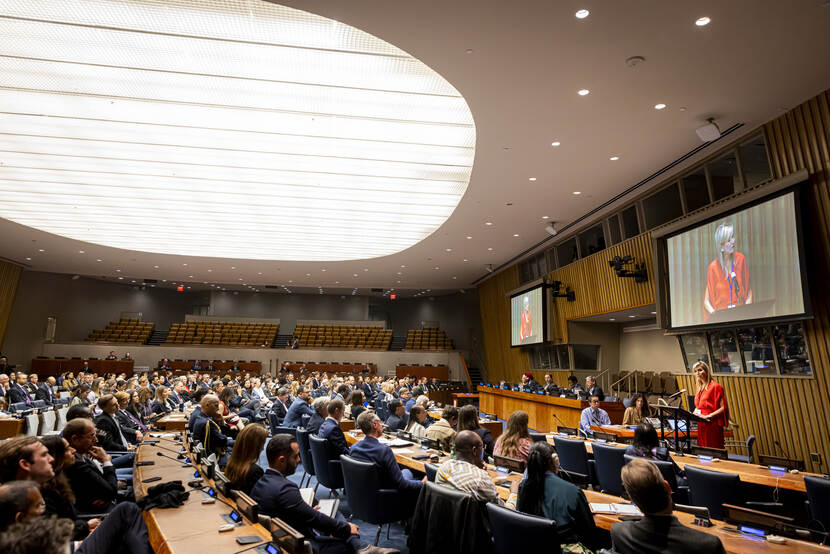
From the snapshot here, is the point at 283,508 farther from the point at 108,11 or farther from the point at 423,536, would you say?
the point at 108,11

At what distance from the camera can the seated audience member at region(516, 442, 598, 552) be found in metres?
2.75

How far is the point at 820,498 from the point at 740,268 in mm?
4386

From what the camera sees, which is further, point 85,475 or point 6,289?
point 6,289

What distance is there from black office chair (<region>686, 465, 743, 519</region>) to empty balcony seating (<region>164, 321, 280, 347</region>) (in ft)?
75.0

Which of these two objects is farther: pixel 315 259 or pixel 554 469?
pixel 315 259

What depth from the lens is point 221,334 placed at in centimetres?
2500

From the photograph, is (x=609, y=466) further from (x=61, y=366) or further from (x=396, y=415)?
(x=61, y=366)

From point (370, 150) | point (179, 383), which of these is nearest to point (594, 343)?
point (370, 150)

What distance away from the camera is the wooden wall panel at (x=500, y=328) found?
16.8 metres

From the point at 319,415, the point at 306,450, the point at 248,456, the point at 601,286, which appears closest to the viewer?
the point at 248,456

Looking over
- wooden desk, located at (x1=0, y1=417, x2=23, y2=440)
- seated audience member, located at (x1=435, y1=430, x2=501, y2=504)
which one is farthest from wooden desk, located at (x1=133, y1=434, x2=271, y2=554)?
wooden desk, located at (x1=0, y1=417, x2=23, y2=440)

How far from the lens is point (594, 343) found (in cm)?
1349

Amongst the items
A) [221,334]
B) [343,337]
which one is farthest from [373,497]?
[221,334]

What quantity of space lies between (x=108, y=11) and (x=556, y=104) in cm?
544
